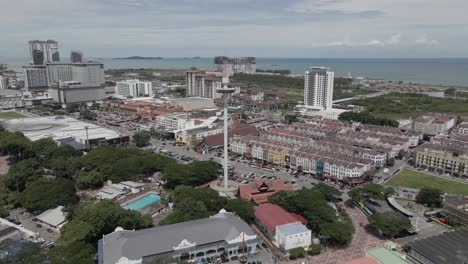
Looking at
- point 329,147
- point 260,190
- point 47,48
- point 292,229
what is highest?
point 47,48

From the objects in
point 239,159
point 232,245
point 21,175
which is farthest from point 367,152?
point 21,175

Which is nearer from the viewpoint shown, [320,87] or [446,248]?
[446,248]

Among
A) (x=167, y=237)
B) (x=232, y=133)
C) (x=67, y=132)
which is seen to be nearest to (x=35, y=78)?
(x=67, y=132)

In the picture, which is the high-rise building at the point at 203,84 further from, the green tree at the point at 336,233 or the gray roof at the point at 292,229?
the green tree at the point at 336,233

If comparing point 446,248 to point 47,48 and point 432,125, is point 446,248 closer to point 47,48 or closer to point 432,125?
point 432,125

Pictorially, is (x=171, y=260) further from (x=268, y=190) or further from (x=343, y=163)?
(x=343, y=163)

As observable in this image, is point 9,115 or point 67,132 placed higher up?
point 67,132

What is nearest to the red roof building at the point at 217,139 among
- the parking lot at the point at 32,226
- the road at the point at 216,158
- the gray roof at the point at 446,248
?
the road at the point at 216,158

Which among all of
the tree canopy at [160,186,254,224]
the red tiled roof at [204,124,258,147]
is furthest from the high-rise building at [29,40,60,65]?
the tree canopy at [160,186,254,224]
